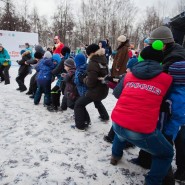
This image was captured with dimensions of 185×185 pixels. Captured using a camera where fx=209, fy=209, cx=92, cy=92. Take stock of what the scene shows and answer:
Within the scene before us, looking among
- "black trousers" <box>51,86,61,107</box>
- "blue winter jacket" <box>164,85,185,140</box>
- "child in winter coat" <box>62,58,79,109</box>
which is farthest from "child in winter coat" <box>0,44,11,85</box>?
"blue winter jacket" <box>164,85,185,140</box>

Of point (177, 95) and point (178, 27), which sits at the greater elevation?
point (178, 27)

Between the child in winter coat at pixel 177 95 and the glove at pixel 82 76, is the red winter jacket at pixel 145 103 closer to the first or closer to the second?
the child in winter coat at pixel 177 95

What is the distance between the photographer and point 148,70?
1983 millimetres

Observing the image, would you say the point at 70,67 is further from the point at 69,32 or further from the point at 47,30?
the point at 47,30

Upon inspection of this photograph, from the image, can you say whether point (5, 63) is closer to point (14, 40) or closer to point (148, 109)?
point (14, 40)

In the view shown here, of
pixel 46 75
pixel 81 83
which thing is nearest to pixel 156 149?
pixel 81 83

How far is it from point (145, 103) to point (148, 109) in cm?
6

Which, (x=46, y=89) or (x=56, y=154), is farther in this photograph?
(x=46, y=89)

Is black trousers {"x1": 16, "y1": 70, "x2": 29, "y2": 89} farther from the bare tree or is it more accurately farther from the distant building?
the bare tree

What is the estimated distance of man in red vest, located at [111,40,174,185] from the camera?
1.97 meters

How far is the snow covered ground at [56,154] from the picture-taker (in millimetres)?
2453

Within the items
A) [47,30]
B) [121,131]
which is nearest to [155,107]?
[121,131]

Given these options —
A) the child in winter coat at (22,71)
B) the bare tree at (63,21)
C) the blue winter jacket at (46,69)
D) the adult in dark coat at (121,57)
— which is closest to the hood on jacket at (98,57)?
the blue winter jacket at (46,69)

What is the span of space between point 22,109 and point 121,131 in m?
3.46
